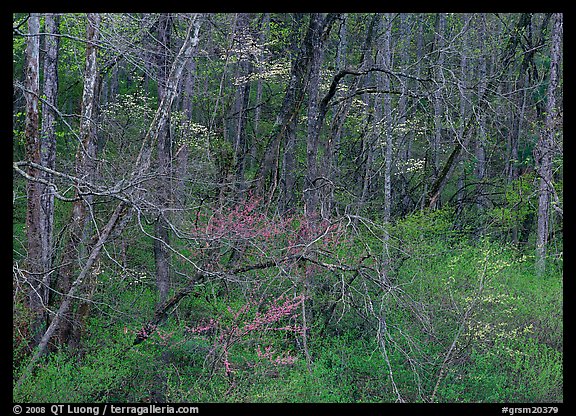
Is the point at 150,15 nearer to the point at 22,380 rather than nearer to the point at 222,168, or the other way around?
the point at 222,168

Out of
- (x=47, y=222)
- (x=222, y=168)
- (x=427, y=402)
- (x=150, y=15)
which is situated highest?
(x=150, y=15)

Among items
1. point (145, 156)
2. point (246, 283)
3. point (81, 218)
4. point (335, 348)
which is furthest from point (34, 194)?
point (335, 348)

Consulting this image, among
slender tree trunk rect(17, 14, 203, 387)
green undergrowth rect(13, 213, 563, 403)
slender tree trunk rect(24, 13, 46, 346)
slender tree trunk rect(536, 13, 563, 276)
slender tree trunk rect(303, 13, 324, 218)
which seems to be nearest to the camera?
slender tree trunk rect(24, 13, 46, 346)

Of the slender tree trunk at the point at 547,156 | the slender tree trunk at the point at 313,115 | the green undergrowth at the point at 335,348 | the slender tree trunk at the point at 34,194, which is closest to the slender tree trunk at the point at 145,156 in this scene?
the slender tree trunk at the point at 34,194

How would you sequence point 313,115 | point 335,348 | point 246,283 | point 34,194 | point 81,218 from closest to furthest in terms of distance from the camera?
point 246,283 → point 34,194 → point 81,218 → point 313,115 → point 335,348

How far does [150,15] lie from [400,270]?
675cm

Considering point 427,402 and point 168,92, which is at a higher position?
point 168,92

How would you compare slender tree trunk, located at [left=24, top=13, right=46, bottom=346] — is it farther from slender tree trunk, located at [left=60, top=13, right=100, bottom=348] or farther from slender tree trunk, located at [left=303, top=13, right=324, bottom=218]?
slender tree trunk, located at [left=303, top=13, right=324, bottom=218]

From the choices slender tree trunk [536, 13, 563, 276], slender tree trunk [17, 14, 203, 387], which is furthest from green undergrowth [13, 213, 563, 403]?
slender tree trunk [536, 13, 563, 276]

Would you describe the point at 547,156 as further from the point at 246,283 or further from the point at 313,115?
the point at 246,283

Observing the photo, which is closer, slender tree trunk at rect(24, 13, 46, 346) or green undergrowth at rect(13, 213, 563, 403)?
slender tree trunk at rect(24, 13, 46, 346)
